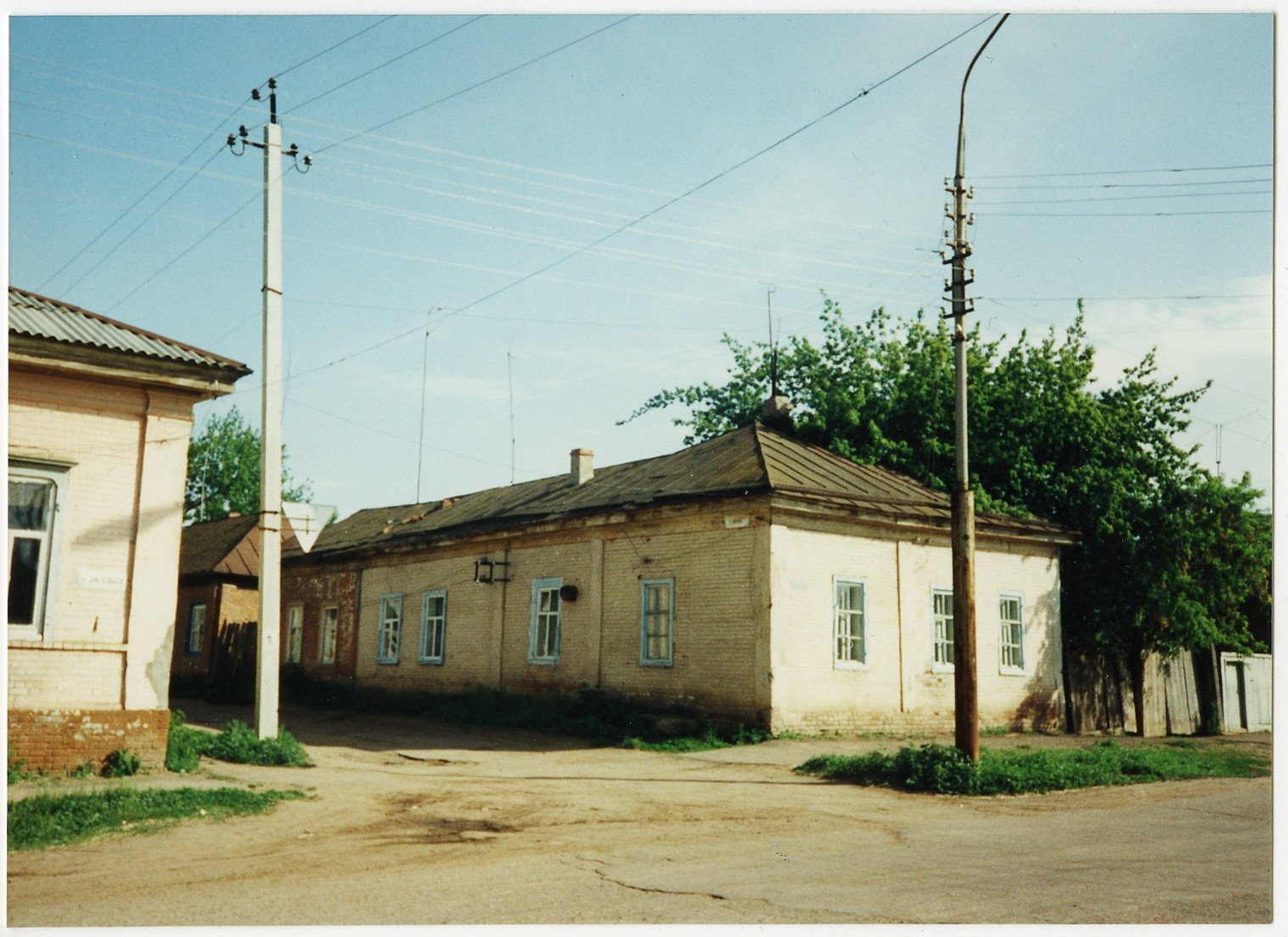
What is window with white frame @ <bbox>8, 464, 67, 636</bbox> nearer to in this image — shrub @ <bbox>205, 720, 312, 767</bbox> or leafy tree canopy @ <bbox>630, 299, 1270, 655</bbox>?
shrub @ <bbox>205, 720, 312, 767</bbox>

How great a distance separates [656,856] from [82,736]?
645 centimetres

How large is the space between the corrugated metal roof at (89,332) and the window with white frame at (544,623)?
9.45 metres

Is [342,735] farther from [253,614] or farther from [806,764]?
[253,614]

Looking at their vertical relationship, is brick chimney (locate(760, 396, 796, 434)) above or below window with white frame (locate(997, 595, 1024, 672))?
above

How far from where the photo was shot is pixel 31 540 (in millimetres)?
10992

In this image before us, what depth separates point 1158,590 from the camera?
20547mm

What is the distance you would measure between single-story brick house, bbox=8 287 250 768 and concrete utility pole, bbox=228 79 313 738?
107 centimetres

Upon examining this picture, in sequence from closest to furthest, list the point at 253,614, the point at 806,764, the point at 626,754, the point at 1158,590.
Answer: the point at 806,764 < the point at 626,754 < the point at 1158,590 < the point at 253,614

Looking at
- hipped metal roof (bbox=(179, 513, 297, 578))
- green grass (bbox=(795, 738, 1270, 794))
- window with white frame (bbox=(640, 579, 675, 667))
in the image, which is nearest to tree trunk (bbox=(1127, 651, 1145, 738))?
green grass (bbox=(795, 738, 1270, 794))

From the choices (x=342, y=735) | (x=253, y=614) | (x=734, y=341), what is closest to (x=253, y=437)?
(x=253, y=614)

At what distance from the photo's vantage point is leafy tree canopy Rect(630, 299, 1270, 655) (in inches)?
824

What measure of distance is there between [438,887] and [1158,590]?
17.6m

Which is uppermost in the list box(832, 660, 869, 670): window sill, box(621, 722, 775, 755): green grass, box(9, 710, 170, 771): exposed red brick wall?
box(832, 660, 869, 670): window sill

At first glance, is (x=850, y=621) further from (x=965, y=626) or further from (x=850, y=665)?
(x=965, y=626)
